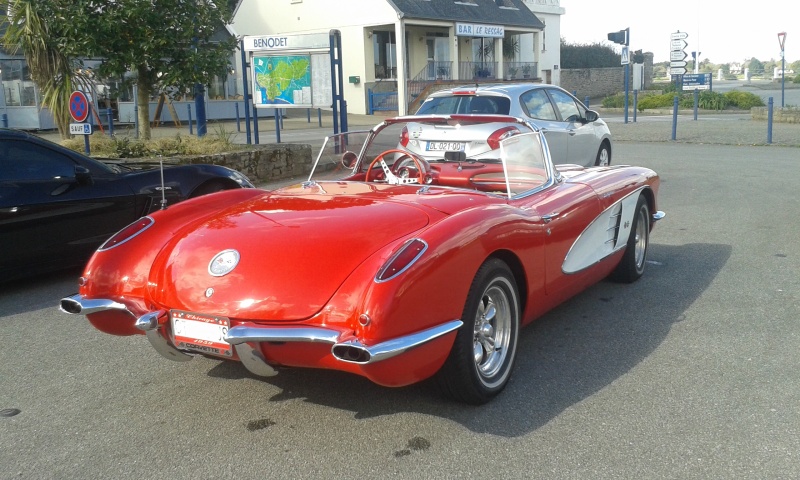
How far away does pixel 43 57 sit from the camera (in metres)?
13.6

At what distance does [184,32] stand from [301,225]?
9867 millimetres

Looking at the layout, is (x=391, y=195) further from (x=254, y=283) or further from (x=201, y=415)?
(x=201, y=415)

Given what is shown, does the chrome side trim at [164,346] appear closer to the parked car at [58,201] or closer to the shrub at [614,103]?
the parked car at [58,201]

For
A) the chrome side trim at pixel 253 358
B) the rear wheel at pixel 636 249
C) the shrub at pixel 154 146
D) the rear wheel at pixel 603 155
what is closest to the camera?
the chrome side trim at pixel 253 358

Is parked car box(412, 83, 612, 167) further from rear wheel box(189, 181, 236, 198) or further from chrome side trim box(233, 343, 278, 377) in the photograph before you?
chrome side trim box(233, 343, 278, 377)

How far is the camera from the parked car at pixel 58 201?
637cm

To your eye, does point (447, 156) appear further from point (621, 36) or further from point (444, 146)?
point (621, 36)

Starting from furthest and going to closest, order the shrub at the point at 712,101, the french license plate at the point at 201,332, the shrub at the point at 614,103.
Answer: the shrub at the point at 614,103 < the shrub at the point at 712,101 < the french license plate at the point at 201,332

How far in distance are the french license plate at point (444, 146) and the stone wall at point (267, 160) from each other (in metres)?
6.31

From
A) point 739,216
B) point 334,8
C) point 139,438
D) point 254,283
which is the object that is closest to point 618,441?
point 254,283

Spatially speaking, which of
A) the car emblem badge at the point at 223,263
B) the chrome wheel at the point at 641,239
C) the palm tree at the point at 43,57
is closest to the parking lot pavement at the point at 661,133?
the palm tree at the point at 43,57

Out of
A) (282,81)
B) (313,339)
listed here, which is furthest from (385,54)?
(313,339)

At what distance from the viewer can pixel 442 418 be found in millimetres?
3789

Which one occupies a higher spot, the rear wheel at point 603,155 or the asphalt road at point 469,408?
the rear wheel at point 603,155
